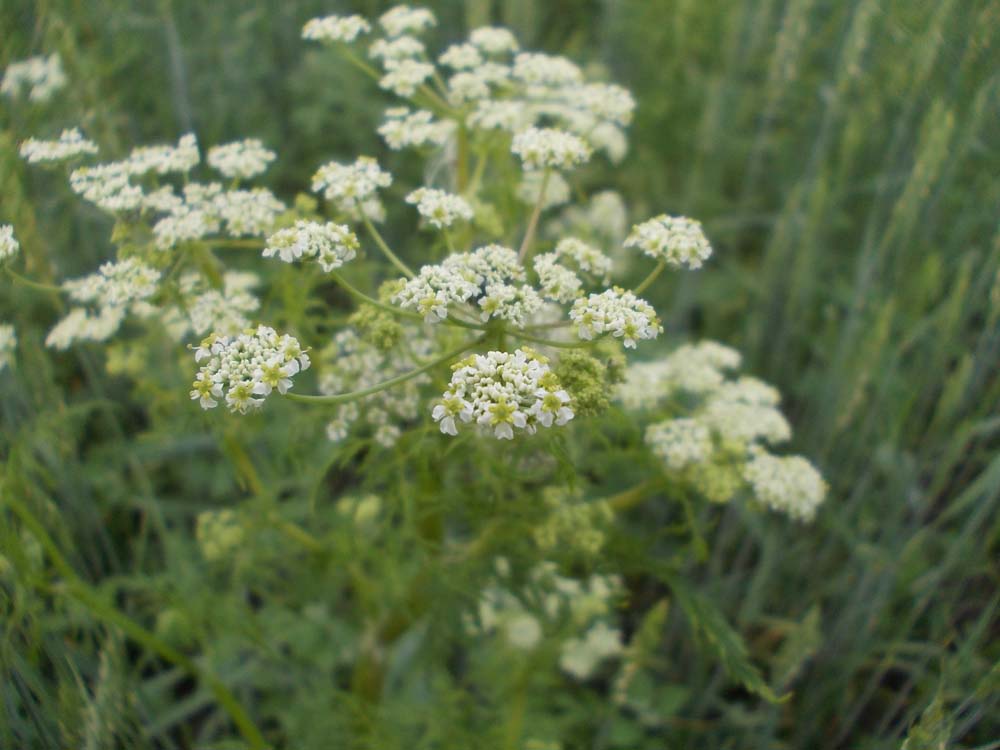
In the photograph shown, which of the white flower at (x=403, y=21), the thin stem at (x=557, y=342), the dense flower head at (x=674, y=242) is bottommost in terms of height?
the thin stem at (x=557, y=342)

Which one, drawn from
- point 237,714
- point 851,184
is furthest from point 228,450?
point 851,184

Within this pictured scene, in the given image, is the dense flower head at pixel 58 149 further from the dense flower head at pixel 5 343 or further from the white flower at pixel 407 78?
the white flower at pixel 407 78

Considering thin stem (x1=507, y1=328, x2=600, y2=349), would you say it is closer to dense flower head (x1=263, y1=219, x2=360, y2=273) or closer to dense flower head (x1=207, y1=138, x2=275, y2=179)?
dense flower head (x1=263, y1=219, x2=360, y2=273)

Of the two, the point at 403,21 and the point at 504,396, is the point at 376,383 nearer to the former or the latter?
the point at 504,396

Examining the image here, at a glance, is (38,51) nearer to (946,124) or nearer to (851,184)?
(946,124)

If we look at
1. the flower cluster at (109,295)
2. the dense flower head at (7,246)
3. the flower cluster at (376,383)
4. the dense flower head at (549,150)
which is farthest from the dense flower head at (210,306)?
the dense flower head at (549,150)
